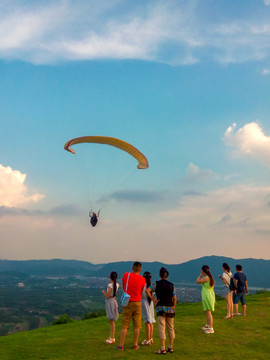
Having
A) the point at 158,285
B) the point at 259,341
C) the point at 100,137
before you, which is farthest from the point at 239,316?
the point at 100,137

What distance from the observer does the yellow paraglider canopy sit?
87.5ft

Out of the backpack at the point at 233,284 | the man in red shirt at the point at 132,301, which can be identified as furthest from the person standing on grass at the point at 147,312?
the backpack at the point at 233,284

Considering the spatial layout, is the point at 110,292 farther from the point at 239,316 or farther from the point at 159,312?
the point at 239,316

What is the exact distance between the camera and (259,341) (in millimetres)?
12156

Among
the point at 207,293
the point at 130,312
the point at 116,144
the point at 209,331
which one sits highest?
→ the point at 116,144

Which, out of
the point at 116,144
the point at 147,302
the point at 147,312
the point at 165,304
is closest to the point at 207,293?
the point at 147,302

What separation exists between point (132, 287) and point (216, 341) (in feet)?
12.6

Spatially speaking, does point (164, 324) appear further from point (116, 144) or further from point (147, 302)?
point (116, 144)

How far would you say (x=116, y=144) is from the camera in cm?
2709

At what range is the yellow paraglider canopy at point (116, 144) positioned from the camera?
87.5 ft

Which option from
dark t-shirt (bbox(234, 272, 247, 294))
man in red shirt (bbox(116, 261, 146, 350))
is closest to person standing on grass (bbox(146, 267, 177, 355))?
man in red shirt (bbox(116, 261, 146, 350))

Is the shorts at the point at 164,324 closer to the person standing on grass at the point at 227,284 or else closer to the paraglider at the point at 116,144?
the person standing on grass at the point at 227,284

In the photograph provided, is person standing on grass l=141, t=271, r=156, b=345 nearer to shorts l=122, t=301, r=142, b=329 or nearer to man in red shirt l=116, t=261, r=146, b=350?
man in red shirt l=116, t=261, r=146, b=350

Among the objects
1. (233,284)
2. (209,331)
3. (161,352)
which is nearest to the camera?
(161,352)
